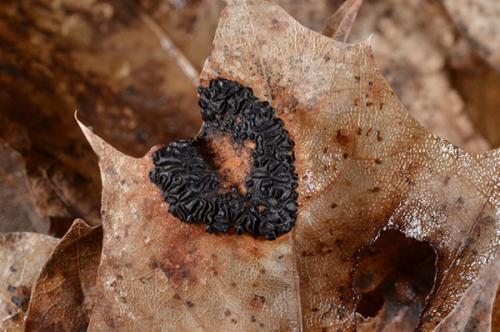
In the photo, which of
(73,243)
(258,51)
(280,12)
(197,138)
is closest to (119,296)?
(73,243)

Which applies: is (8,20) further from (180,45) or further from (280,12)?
(280,12)

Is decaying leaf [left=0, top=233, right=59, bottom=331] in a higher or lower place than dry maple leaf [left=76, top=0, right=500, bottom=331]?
lower

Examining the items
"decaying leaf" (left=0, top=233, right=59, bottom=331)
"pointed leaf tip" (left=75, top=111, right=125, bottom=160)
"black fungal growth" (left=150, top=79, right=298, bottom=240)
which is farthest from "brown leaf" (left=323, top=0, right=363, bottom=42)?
"decaying leaf" (left=0, top=233, right=59, bottom=331)

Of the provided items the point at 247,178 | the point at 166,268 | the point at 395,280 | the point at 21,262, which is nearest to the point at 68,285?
the point at 21,262

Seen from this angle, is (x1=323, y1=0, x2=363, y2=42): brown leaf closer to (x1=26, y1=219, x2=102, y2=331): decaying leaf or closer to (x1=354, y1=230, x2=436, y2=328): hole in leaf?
(x1=354, y1=230, x2=436, y2=328): hole in leaf

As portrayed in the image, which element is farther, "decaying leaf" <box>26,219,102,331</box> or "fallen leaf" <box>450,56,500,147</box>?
"fallen leaf" <box>450,56,500,147</box>

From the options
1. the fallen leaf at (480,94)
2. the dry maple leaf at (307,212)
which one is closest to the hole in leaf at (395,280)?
the dry maple leaf at (307,212)

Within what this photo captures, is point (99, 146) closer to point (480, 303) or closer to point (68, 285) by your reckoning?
point (68, 285)
